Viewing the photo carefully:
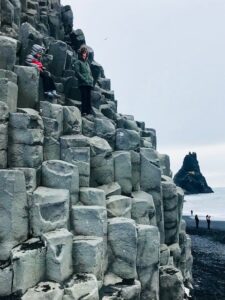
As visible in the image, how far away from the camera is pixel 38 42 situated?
69.8 feet

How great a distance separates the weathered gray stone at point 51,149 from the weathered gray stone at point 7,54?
12.4 feet

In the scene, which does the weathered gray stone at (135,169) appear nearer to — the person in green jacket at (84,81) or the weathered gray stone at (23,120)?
the person in green jacket at (84,81)

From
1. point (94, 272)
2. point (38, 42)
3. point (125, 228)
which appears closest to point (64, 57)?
point (38, 42)

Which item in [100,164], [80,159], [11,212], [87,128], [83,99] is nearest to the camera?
[11,212]

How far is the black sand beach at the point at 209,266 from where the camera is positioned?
2477cm

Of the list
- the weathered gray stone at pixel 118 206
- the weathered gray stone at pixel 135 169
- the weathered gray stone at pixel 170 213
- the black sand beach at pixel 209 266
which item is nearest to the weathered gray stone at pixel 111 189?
the weathered gray stone at pixel 118 206

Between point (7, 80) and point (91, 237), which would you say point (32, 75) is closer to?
point (7, 80)

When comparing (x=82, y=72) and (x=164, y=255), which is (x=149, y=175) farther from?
(x=82, y=72)

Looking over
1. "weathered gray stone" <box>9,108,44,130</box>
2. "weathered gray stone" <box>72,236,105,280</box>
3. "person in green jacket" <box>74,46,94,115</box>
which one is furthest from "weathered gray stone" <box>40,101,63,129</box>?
"weathered gray stone" <box>72,236,105,280</box>

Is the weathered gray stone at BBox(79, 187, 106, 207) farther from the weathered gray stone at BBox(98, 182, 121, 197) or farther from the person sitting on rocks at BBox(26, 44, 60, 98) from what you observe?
the person sitting on rocks at BBox(26, 44, 60, 98)

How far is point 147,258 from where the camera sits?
1652 cm

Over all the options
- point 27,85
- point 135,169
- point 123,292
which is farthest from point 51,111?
point 123,292

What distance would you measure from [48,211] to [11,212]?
4.60 feet

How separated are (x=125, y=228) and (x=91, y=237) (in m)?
1.67
